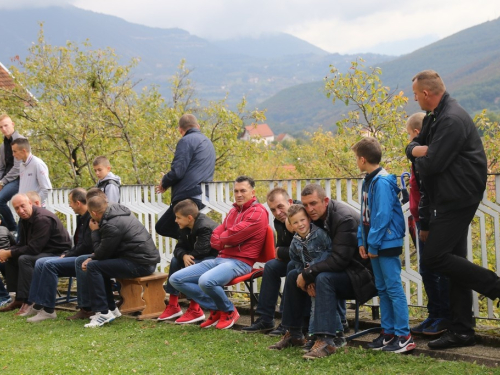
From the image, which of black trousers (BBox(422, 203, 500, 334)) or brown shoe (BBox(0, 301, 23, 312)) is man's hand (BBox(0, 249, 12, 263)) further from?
black trousers (BBox(422, 203, 500, 334))

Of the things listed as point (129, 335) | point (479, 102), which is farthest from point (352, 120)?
point (479, 102)

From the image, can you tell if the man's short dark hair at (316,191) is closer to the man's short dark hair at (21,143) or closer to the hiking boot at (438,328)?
the hiking boot at (438,328)

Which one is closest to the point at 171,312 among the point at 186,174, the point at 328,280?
the point at 186,174

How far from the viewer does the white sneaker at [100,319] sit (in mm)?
7230

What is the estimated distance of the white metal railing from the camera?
541cm

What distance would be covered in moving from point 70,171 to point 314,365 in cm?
1392

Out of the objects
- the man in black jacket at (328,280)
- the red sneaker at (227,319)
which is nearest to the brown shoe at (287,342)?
the man in black jacket at (328,280)

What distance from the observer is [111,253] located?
7.47 m

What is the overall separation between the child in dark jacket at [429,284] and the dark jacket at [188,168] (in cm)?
304

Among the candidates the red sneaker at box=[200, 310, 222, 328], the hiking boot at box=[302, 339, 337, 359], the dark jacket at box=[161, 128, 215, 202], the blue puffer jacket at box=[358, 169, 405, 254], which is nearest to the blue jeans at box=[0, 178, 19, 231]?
the dark jacket at box=[161, 128, 215, 202]

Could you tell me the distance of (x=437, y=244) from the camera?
16.0 ft

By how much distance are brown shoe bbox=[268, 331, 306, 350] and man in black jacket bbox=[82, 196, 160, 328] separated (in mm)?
2424

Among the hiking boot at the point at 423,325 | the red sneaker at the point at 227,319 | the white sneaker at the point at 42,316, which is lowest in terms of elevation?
the white sneaker at the point at 42,316

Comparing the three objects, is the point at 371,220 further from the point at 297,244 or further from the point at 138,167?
the point at 138,167
